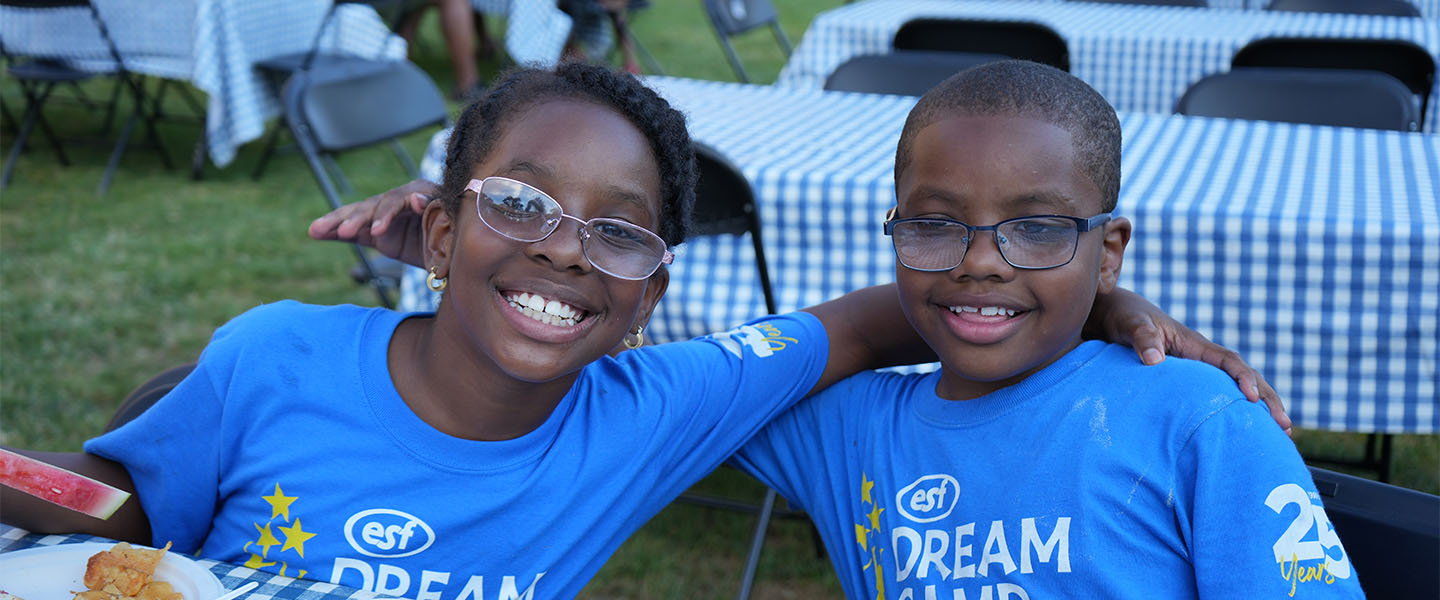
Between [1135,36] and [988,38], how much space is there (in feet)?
1.97

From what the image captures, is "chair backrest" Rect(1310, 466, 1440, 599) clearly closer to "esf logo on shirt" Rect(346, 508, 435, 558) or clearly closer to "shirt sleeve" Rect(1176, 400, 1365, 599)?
"shirt sleeve" Rect(1176, 400, 1365, 599)

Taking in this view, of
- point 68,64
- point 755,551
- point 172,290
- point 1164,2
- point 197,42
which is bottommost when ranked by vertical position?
point 172,290

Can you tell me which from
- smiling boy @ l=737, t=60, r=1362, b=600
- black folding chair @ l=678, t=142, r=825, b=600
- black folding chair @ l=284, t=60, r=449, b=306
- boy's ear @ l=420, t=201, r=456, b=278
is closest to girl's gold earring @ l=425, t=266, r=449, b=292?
boy's ear @ l=420, t=201, r=456, b=278

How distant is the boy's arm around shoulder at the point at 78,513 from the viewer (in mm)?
1279

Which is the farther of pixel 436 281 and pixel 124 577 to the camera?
pixel 436 281

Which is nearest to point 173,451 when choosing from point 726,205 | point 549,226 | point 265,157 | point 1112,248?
point 549,226

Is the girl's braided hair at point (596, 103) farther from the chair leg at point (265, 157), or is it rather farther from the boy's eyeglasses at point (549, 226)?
the chair leg at point (265, 157)

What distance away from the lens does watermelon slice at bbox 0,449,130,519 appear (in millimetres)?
1135

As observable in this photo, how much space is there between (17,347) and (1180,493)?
4320 millimetres

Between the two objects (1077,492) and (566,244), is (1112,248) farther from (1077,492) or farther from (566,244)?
(566,244)

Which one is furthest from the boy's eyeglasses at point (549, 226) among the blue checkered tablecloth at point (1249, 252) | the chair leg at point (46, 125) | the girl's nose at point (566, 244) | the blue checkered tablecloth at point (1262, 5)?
the blue checkered tablecloth at point (1262, 5)

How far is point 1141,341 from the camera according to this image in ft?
4.98

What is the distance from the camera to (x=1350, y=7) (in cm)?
608

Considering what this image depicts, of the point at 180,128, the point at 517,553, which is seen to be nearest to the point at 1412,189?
the point at 517,553
